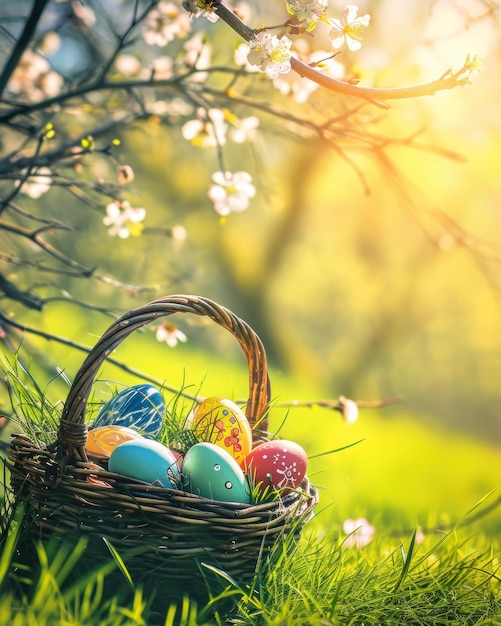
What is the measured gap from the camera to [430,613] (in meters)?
1.51

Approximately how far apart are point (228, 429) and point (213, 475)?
0.70 feet

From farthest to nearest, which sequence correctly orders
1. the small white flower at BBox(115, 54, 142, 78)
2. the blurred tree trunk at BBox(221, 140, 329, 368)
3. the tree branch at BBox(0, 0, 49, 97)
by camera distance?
the blurred tree trunk at BBox(221, 140, 329, 368)
the small white flower at BBox(115, 54, 142, 78)
the tree branch at BBox(0, 0, 49, 97)

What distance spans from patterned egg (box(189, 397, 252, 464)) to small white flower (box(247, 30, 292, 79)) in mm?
682

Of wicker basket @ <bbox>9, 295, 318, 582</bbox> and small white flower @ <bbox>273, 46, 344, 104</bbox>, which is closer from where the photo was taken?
wicker basket @ <bbox>9, 295, 318, 582</bbox>

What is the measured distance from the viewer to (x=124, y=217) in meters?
2.21

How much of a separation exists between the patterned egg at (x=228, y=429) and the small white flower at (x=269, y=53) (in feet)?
2.24

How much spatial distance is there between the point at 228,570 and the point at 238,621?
107mm

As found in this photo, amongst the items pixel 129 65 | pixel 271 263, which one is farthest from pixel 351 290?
pixel 129 65

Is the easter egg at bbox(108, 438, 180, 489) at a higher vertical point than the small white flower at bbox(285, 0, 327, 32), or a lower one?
lower

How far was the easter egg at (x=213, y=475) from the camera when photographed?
140 centimetres

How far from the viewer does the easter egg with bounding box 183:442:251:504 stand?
4.58ft

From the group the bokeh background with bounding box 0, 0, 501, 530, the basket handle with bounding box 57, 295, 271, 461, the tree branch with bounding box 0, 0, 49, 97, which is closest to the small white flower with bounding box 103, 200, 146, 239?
the tree branch with bounding box 0, 0, 49, 97

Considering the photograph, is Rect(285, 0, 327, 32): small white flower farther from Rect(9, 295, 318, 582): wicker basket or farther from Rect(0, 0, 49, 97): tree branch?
Rect(0, 0, 49, 97): tree branch

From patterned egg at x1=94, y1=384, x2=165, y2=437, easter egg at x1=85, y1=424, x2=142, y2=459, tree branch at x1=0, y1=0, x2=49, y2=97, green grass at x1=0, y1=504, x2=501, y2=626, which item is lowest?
green grass at x1=0, y1=504, x2=501, y2=626
